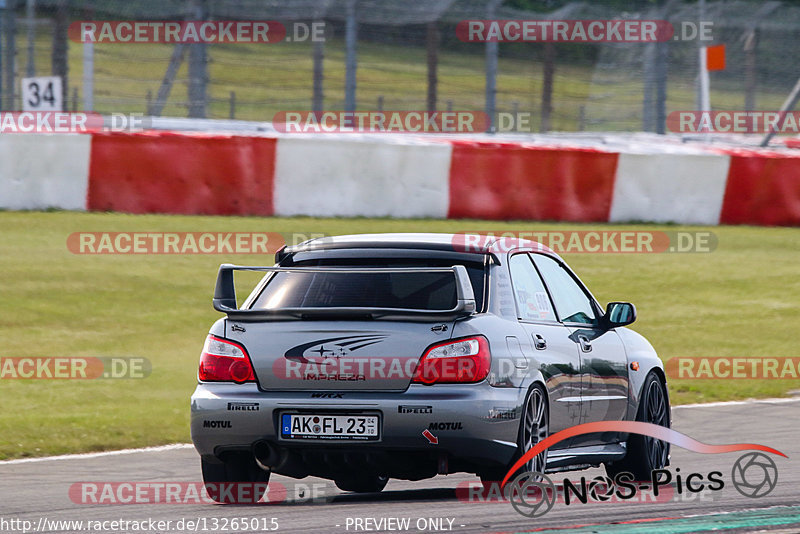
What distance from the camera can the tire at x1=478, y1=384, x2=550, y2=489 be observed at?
20.5 feet

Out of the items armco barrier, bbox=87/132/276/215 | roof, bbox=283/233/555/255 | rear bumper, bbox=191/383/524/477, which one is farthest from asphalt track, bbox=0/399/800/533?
armco barrier, bbox=87/132/276/215

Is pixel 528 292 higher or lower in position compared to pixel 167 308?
higher

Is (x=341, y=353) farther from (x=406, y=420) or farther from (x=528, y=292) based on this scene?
(x=528, y=292)

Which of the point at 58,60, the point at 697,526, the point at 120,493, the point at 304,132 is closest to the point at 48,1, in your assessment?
the point at 58,60

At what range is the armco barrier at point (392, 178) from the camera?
16.2m

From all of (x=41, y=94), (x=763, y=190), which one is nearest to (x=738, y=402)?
(x=763, y=190)

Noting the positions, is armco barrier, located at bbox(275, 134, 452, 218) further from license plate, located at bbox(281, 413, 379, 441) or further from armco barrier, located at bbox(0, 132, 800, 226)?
license plate, located at bbox(281, 413, 379, 441)

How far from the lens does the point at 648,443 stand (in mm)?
7645

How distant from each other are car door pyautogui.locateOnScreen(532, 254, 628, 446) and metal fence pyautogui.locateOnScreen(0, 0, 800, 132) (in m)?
11.4

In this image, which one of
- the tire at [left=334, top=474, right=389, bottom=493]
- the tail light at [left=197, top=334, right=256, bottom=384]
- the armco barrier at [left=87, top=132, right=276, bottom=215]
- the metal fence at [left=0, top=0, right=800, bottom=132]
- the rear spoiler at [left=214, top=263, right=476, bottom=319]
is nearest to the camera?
the rear spoiler at [left=214, top=263, right=476, bottom=319]

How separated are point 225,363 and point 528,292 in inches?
61.8

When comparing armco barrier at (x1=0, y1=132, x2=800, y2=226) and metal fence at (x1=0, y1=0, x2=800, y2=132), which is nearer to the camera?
armco barrier at (x1=0, y1=132, x2=800, y2=226)

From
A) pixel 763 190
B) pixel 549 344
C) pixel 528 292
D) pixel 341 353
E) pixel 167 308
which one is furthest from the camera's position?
pixel 763 190

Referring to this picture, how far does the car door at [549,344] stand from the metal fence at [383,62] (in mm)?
11787
